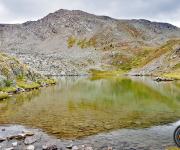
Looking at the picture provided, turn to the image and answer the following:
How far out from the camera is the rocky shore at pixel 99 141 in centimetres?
2495

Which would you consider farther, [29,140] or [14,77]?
[14,77]

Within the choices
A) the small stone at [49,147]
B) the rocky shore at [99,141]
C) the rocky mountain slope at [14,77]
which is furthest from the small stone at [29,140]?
the rocky mountain slope at [14,77]

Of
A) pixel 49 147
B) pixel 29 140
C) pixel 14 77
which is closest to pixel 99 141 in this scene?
pixel 49 147

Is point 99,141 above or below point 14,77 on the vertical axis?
below

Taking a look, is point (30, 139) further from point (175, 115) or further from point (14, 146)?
point (175, 115)

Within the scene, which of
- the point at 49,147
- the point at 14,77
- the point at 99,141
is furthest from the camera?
the point at 14,77

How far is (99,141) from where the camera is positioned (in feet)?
88.3

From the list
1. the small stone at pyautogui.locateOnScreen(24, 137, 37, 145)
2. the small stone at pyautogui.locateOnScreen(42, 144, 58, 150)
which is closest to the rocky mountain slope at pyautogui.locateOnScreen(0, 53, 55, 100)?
the small stone at pyautogui.locateOnScreen(24, 137, 37, 145)

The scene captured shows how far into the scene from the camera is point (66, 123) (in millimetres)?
35562

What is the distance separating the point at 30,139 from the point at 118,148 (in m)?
8.13

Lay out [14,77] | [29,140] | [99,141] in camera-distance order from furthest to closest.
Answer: [14,77], [29,140], [99,141]

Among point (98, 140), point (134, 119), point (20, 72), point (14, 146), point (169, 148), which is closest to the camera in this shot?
point (169, 148)

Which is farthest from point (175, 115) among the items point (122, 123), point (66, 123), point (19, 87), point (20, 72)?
point (20, 72)

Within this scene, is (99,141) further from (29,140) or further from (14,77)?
(14,77)
